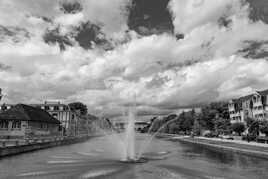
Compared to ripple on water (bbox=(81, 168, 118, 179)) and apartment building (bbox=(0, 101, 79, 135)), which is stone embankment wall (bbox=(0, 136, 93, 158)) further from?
apartment building (bbox=(0, 101, 79, 135))

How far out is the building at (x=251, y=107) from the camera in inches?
3177

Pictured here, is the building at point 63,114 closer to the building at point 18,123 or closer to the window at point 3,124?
the building at point 18,123

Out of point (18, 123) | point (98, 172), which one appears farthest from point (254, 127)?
point (18, 123)

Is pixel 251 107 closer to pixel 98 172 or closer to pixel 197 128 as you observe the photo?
pixel 197 128

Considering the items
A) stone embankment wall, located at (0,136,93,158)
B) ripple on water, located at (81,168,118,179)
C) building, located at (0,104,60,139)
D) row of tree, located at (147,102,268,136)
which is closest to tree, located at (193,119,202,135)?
row of tree, located at (147,102,268,136)

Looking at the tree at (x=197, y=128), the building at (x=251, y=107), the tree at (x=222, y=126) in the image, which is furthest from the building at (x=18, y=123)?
the tree at (x=197, y=128)

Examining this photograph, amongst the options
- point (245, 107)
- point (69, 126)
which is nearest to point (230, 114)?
point (245, 107)

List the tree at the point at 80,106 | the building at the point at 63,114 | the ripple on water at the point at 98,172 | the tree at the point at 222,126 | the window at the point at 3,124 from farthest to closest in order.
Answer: the tree at the point at 80,106, the building at the point at 63,114, the tree at the point at 222,126, the window at the point at 3,124, the ripple on water at the point at 98,172

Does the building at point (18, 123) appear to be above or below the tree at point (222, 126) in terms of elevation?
above

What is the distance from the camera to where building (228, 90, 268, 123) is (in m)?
80.7

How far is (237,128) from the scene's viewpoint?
75562 mm

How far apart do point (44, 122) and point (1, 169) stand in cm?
4494

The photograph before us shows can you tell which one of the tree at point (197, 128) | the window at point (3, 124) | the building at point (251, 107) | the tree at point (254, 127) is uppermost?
the building at point (251, 107)

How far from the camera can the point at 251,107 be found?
88.4 meters
